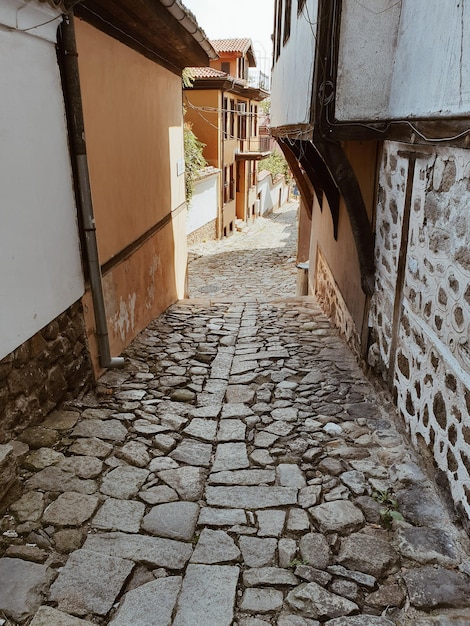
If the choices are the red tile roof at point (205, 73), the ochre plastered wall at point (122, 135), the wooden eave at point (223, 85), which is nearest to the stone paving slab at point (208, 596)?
the ochre plastered wall at point (122, 135)

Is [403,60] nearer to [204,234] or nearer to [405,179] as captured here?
[405,179]

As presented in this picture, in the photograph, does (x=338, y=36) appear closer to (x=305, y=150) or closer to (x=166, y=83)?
(x=305, y=150)

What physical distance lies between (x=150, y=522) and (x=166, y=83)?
681 centimetres

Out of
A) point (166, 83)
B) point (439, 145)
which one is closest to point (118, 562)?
point (439, 145)

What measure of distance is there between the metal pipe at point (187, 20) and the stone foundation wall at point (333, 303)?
12.3 feet

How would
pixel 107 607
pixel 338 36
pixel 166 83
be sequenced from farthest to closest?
pixel 166 83 → pixel 338 36 → pixel 107 607

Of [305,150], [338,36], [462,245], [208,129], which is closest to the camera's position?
[462,245]

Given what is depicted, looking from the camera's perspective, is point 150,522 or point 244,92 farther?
point 244,92

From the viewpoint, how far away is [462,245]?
9.32 ft

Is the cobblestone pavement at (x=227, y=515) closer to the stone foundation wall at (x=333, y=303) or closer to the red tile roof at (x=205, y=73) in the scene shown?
the stone foundation wall at (x=333, y=303)

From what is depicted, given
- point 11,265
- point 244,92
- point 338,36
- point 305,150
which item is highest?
point 244,92

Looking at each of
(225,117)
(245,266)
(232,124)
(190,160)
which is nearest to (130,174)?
(190,160)

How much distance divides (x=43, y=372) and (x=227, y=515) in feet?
5.83

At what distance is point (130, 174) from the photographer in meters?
5.90
